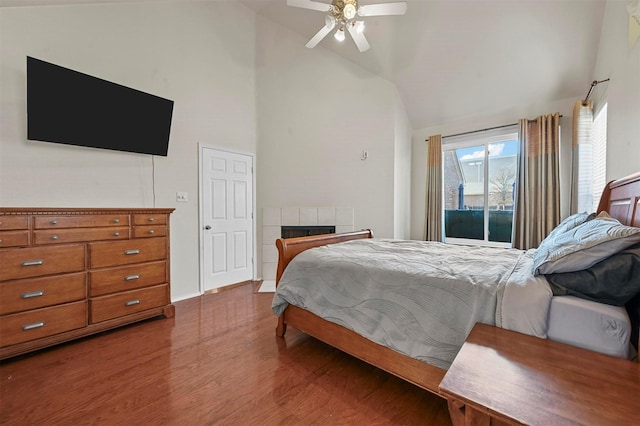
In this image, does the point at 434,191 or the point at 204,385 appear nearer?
the point at 204,385

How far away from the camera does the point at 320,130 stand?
4.11 metres

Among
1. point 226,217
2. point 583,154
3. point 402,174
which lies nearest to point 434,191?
point 402,174

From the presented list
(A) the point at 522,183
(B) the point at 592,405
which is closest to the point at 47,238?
(B) the point at 592,405

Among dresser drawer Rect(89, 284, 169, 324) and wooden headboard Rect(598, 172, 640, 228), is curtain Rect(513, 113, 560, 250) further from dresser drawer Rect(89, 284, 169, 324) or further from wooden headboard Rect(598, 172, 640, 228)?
dresser drawer Rect(89, 284, 169, 324)

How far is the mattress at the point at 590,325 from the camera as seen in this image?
0.98 m

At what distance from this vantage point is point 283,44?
4055mm

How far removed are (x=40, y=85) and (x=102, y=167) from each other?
76 centimetres

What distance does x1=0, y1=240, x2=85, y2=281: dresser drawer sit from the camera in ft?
5.99

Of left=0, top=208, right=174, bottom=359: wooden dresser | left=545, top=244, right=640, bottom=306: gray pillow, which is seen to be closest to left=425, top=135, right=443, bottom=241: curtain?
left=545, top=244, right=640, bottom=306: gray pillow

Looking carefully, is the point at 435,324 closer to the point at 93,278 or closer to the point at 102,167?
the point at 93,278

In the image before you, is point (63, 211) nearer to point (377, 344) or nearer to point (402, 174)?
point (377, 344)

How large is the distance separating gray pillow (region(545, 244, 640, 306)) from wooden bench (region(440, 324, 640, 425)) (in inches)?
9.2

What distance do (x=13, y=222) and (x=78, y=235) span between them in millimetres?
360

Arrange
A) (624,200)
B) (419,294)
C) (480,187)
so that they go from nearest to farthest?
(419,294) < (624,200) < (480,187)
